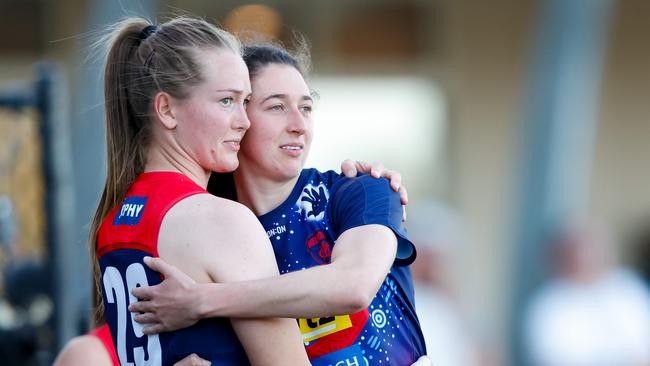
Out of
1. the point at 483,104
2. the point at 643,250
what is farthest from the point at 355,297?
the point at 643,250

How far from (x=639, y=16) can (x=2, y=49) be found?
610cm

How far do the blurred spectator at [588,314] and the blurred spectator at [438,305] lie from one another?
513 mm

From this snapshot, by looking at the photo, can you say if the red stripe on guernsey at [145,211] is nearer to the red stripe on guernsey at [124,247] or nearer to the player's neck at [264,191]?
the red stripe on guernsey at [124,247]

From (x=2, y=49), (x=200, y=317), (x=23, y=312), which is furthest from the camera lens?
(x=2, y=49)

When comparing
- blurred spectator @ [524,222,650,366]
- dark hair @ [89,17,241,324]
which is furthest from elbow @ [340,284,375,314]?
blurred spectator @ [524,222,650,366]

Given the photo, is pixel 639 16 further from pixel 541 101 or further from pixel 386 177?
pixel 386 177

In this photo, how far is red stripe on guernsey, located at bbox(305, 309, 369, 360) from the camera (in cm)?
245

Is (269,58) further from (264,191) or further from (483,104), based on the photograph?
(483,104)

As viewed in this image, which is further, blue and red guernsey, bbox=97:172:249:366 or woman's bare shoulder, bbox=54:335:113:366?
woman's bare shoulder, bbox=54:335:113:366

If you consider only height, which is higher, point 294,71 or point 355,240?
point 294,71

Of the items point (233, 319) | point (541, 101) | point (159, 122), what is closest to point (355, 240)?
point (233, 319)

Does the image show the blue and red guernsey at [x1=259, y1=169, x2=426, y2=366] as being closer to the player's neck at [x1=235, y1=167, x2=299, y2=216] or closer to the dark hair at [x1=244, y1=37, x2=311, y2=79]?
the player's neck at [x1=235, y1=167, x2=299, y2=216]

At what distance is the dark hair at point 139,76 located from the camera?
7.82 ft

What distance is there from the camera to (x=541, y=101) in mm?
7340
